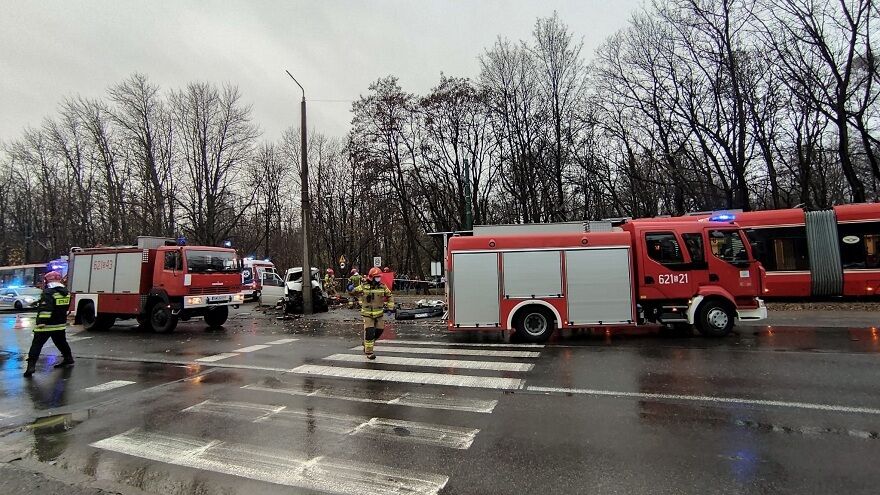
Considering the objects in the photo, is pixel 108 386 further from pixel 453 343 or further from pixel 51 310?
pixel 453 343

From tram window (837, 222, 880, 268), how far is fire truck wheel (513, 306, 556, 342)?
12.5 m

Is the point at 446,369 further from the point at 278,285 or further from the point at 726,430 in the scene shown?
the point at 278,285

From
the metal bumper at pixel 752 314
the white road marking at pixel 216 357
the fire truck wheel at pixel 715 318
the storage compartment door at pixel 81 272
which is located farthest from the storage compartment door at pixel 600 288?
the storage compartment door at pixel 81 272

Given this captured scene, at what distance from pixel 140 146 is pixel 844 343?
142 feet

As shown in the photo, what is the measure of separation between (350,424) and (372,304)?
3.98 metres

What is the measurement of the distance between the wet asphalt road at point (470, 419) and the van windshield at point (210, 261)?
17.7ft

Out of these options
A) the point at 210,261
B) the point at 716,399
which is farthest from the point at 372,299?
the point at 210,261

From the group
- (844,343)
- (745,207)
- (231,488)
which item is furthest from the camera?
(745,207)

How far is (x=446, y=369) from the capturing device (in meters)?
8.28

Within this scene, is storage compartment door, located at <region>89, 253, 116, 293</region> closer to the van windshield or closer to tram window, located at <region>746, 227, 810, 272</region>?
the van windshield

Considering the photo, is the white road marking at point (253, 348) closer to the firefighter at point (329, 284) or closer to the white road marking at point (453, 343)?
the white road marking at point (453, 343)

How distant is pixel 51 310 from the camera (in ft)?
30.3

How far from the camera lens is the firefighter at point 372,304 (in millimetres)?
9289

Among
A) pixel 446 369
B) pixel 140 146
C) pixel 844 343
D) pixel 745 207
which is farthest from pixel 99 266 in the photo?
pixel 745 207
